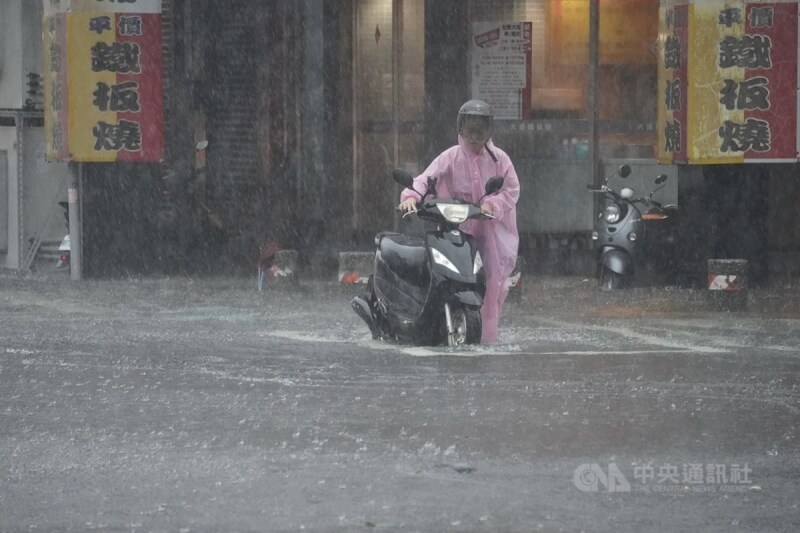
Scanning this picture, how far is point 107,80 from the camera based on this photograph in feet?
60.9

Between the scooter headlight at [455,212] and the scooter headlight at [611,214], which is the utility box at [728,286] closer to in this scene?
the scooter headlight at [611,214]

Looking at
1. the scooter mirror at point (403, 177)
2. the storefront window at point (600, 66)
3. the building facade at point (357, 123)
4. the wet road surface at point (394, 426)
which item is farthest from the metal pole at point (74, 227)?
the scooter mirror at point (403, 177)

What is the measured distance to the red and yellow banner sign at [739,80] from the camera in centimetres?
1655

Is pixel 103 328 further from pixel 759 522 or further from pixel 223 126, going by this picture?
pixel 759 522

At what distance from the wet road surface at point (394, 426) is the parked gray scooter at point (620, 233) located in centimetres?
263

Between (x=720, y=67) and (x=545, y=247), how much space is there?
11.7 ft

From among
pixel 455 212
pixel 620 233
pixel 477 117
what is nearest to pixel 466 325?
pixel 455 212

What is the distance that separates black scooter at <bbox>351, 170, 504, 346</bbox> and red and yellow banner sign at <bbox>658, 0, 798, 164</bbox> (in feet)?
17.3

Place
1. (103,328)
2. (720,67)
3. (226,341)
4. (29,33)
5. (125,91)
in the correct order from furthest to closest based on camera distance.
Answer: (29,33) < (125,91) < (720,67) < (103,328) < (226,341)

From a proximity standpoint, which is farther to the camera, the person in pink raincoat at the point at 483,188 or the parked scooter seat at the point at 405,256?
the person in pink raincoat at the point at 483,188

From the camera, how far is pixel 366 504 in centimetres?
679

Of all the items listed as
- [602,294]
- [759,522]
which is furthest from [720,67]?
[759,522]

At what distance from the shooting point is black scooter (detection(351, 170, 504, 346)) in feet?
38.9

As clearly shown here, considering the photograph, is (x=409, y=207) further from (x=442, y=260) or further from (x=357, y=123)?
(x=357, y=123)
